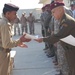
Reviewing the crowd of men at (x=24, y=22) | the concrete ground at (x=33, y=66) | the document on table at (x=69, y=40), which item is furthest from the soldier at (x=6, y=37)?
the crowd of men at (x=24, y=22)

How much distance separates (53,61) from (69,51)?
4666mm

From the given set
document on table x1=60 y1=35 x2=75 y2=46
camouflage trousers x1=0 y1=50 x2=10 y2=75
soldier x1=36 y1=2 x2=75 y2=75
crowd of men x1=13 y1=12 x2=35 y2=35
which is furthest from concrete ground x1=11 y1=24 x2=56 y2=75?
crowd of men x1=13 y1=12 x2=35 y2=35

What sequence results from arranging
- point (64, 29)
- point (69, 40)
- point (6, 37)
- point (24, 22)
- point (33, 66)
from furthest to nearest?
point (24, 22)
point (33, 66)
point (69, 40)
point (64, 29)
point (6, 37)

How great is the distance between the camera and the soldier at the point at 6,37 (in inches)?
179

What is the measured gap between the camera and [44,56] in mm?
11227

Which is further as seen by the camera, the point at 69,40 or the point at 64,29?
the point at 69,40

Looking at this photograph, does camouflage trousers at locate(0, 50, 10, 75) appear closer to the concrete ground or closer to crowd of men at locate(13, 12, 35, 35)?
the concrete ground

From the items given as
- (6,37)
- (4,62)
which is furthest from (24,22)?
(6,37)

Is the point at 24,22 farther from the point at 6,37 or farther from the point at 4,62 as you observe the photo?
the point at 6,37

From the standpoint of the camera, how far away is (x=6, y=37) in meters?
4.55

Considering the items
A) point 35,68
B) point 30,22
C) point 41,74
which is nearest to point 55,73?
point 41,74

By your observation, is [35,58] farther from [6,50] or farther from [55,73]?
[6,50]

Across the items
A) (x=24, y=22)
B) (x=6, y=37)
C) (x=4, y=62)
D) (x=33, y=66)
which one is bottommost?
(x=24, y=22)

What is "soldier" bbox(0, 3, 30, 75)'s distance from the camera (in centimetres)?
455
